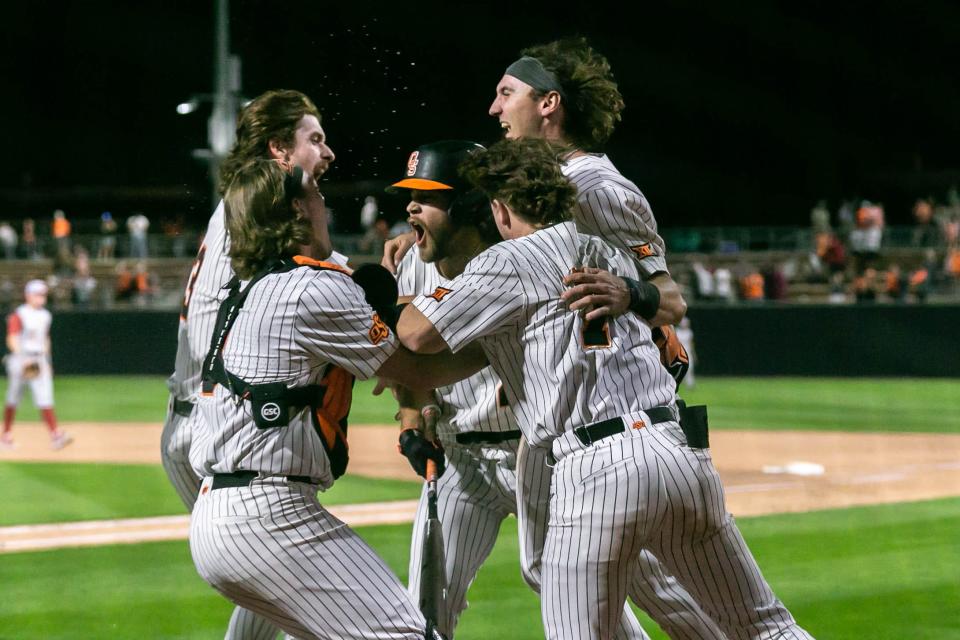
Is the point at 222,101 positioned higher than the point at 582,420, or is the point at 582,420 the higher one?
the point at 582,420

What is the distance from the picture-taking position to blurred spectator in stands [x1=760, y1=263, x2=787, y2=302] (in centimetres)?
2478

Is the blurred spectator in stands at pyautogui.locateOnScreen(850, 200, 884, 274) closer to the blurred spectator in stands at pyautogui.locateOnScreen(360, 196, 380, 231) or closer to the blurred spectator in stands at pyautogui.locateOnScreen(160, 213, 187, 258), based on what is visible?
the blurred spectator in stands at pyautogui.locateOnScreen(360, 196, 380, 231)

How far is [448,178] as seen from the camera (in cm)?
419

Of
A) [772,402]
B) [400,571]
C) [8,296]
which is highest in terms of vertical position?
[400,571]

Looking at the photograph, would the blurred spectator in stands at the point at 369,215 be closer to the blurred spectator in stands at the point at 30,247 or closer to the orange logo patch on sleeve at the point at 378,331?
the blurred spectator in stands at the point at 30,247

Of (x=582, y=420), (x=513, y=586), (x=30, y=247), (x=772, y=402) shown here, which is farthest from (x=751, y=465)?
(x=30, y=247)

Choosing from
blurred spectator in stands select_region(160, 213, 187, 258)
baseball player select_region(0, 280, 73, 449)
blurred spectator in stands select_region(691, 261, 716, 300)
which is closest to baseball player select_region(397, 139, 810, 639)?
baseball player select_region(0, 280, 73, 449)

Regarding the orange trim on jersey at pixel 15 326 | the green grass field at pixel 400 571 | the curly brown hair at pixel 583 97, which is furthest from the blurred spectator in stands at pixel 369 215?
the curly brown hair at pixel 583 97

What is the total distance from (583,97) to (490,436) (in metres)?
1.19

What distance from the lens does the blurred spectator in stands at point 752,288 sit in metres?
25.4

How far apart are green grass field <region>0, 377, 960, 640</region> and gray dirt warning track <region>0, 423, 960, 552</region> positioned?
41 cm

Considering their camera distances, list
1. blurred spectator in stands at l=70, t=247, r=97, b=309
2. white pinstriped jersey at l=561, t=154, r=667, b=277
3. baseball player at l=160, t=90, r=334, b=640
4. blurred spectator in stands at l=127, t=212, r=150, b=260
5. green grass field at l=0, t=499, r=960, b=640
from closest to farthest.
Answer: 1. white pinstriped jersey at l=561, t=154, r=667, b=277
2. baseball player at l=160, t=90, r=334, b=640
3. green grass field at l=0, t=499, r=960, b=640
4. blurred spectator in stands at l=70, t=247, r=97, b=309
5. blurred spectator in stands at l=127, t=212, r=150, b=260

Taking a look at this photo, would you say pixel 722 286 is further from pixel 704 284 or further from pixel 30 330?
pixel 30 330

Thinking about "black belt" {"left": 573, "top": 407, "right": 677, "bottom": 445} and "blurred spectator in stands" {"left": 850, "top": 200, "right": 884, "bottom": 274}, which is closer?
"black belt" {"left": 573, "top": 407, "right": 677, "bottom": 445}
